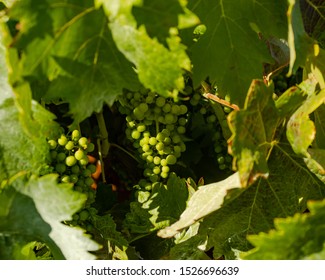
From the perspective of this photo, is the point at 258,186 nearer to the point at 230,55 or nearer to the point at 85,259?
the point at 230,55

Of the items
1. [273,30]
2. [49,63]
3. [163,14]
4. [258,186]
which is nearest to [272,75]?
[273,30]

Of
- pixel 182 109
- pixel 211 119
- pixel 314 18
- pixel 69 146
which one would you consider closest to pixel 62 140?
pixel 69 146

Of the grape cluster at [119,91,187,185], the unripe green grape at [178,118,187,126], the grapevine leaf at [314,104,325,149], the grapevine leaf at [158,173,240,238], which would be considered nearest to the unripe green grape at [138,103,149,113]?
the grape cluster at [119,91,187,185]

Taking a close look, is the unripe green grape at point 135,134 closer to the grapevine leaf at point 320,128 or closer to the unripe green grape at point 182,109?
the unripe green grape at point 182,109

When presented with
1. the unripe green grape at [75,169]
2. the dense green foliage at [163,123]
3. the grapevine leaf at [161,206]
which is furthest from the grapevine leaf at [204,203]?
the unripe green grape at [75,169]

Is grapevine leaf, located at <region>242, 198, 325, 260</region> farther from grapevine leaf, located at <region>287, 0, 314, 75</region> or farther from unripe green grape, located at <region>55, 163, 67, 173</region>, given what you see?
unripe green grape, located at <region>55, 163, 67, 173</region>

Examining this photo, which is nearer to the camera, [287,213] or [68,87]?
→ [68,87]

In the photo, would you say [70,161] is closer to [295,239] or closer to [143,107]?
[143,107]
